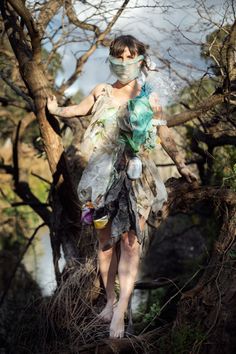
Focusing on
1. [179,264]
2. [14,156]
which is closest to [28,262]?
[179,264]

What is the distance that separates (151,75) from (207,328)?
1.55m

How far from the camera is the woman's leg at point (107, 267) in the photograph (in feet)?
11.5

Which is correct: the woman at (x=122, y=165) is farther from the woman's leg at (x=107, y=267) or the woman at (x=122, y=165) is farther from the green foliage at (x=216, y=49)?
the green foliage at (x=216, y=49)

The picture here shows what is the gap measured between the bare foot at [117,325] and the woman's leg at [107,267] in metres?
0.20

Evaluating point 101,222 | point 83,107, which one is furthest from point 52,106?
point 101,222

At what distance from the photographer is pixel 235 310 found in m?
2.91

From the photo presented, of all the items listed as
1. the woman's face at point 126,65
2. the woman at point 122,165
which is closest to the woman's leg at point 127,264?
the woman at point 122,165

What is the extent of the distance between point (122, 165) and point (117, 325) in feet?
3.09

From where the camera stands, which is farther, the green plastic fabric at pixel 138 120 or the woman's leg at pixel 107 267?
the woman's leg at pixel 107 267

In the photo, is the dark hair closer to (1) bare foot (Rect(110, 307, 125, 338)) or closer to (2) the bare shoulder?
(2) the bare shoulder

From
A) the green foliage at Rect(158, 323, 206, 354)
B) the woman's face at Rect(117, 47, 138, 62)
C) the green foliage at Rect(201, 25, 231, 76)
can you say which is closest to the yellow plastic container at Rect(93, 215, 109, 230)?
the green foliage at Rect(158, 323, 206, 354)

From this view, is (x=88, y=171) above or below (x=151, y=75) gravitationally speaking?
below

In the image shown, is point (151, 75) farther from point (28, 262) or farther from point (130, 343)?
point (28, 262)

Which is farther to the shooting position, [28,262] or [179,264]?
[179,264]
